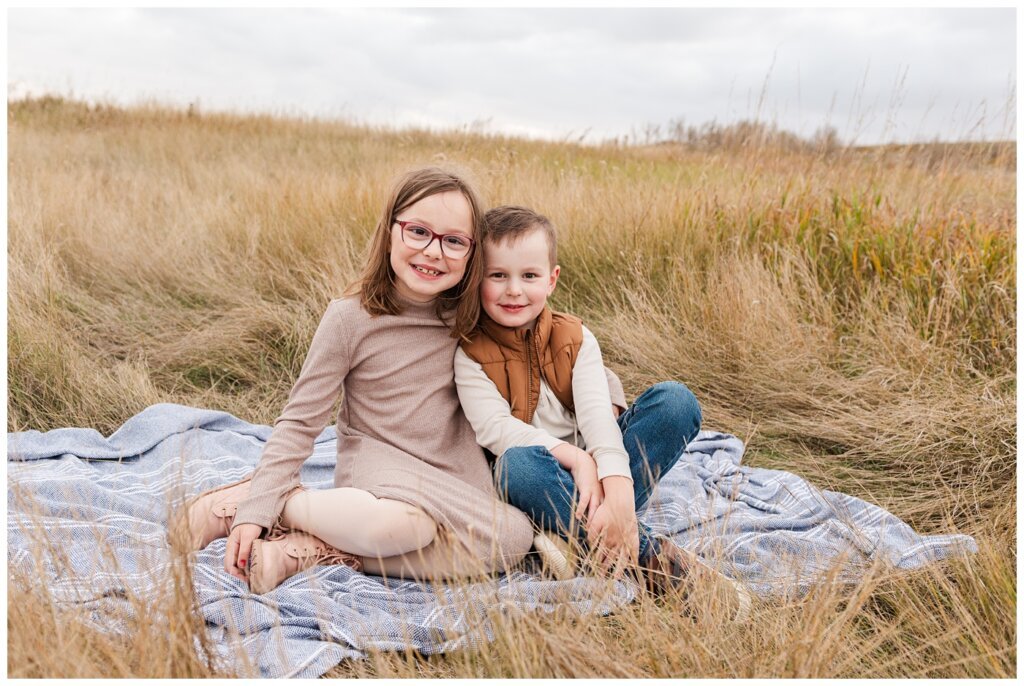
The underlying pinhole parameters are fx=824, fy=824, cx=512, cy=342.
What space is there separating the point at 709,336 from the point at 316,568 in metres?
2.09

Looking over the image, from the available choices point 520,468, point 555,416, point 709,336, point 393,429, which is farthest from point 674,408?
point 709,336

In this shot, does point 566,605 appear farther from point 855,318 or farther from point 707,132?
point 707,132

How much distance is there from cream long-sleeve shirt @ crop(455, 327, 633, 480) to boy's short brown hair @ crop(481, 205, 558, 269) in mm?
321

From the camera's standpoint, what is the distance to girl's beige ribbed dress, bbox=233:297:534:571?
6.80ft

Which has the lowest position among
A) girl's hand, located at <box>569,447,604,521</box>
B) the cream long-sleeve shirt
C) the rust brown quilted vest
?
girl's hand, located at <box>569,447,604,521</box>

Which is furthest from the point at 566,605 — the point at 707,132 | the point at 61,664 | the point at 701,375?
the point at 707,132

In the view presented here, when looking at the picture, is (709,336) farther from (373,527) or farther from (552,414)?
(373,527)

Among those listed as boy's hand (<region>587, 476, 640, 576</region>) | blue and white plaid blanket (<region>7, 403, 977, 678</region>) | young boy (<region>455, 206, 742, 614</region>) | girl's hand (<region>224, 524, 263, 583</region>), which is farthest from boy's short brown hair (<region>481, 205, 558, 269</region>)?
girl's hand (<region>224, 524, 263, 583</region>)

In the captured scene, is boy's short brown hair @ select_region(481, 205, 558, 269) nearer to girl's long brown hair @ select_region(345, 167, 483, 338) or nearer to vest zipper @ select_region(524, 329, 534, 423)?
girl's long brown hair @ select_region(345, 167, 483, 338)

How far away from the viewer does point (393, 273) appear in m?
2.26

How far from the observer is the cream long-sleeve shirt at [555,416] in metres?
2.15

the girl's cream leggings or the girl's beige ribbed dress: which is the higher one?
the girl's beige ribbed dress

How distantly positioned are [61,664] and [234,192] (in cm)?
496

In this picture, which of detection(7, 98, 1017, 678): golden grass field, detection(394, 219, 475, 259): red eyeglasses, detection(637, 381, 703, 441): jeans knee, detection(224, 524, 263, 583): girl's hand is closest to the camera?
detection(7, 98, 1017, 678): golden grass field
